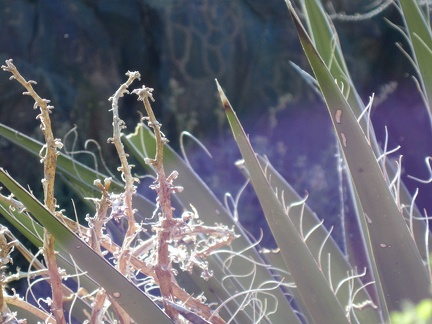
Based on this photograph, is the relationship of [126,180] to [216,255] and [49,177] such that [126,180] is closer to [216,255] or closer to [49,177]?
[49,177]

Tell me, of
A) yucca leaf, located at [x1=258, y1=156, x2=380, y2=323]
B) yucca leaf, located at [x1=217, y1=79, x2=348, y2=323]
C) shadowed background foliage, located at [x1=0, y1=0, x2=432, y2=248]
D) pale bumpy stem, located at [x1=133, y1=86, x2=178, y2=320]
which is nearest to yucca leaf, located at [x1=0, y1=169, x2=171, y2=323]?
pale bumpy stem, located at [x1=133, y1=86, x2=178, y2=320]

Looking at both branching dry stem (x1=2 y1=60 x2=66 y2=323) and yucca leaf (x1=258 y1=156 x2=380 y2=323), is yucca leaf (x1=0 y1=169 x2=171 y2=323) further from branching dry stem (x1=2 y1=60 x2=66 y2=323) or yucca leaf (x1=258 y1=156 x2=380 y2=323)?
yucca leaf (x1=258 y1=156 x2=380 y2=323)

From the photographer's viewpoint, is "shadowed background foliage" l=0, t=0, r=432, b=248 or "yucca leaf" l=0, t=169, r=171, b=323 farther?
"shadowed background foliage" l=0, t=0, r=432, b=248

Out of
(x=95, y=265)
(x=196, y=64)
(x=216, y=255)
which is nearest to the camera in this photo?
(x=95, y=265)

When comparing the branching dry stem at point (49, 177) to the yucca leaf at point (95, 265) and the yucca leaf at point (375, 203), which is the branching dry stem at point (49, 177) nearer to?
the yucca leaf at point (95, 265)

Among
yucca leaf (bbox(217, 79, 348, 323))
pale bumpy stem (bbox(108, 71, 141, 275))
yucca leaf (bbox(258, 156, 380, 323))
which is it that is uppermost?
pale bumpy stem (bbox(108, 71, 141, 275))

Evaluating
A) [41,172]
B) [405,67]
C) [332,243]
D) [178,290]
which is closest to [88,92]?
[41,172]

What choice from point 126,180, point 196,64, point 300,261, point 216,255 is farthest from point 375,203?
point 196,64

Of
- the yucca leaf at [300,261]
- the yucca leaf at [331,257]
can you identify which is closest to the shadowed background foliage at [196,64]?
the yucca leaf at [331,257]

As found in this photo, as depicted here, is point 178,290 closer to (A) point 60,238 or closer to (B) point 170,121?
(A) point 60,238
